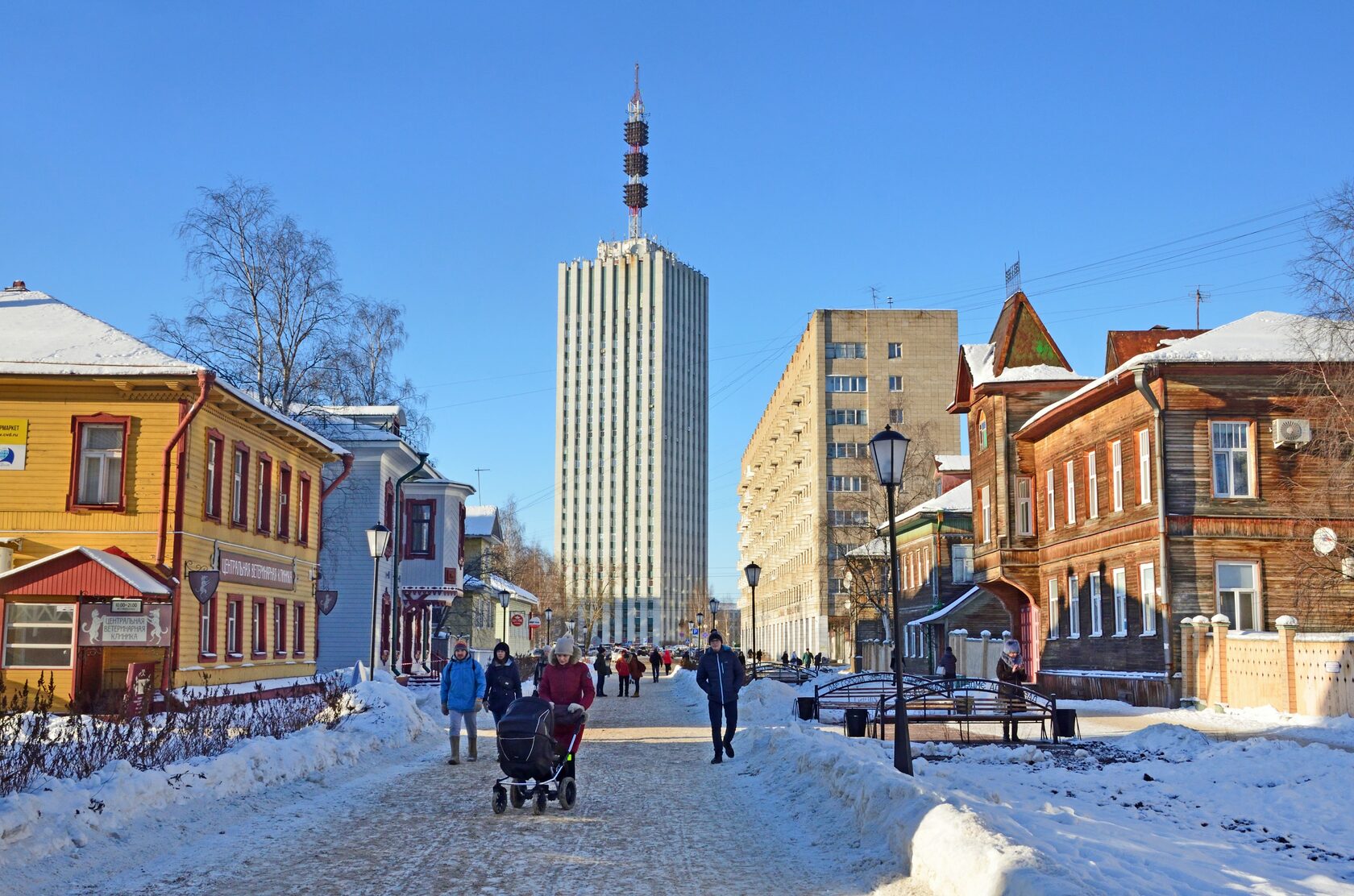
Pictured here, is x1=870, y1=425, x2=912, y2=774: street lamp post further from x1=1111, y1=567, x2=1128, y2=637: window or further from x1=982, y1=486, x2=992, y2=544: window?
x1=982, y1=486, x2=992, y2=544: window

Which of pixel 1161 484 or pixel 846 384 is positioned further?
pixel 846 384

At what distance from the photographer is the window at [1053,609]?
3872 cm

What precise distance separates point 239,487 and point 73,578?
589 cm

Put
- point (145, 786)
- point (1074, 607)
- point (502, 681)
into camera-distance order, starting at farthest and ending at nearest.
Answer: point (1074, 607) → point (502, 681) → point (145, 786)

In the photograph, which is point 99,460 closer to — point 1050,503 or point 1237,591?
point 1237,591

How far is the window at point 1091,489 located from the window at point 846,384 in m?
63.0

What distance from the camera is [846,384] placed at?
98.6m

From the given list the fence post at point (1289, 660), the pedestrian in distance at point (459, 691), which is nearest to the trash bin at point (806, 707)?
the pedestrian in distance at point (459, 691)

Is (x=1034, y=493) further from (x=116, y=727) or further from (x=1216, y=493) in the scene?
Result: (x=116, y=727)

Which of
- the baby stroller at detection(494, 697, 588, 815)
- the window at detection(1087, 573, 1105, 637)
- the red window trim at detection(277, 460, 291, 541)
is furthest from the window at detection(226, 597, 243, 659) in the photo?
the window at detection(1087, 573, 1105, 637)

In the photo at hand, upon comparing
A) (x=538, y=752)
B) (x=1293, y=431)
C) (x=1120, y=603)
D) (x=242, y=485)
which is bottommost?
(x=538, y=752)

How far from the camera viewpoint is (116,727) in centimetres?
1350

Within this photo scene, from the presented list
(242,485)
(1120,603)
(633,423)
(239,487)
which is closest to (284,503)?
(242,485)

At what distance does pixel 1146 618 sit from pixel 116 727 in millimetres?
24730
